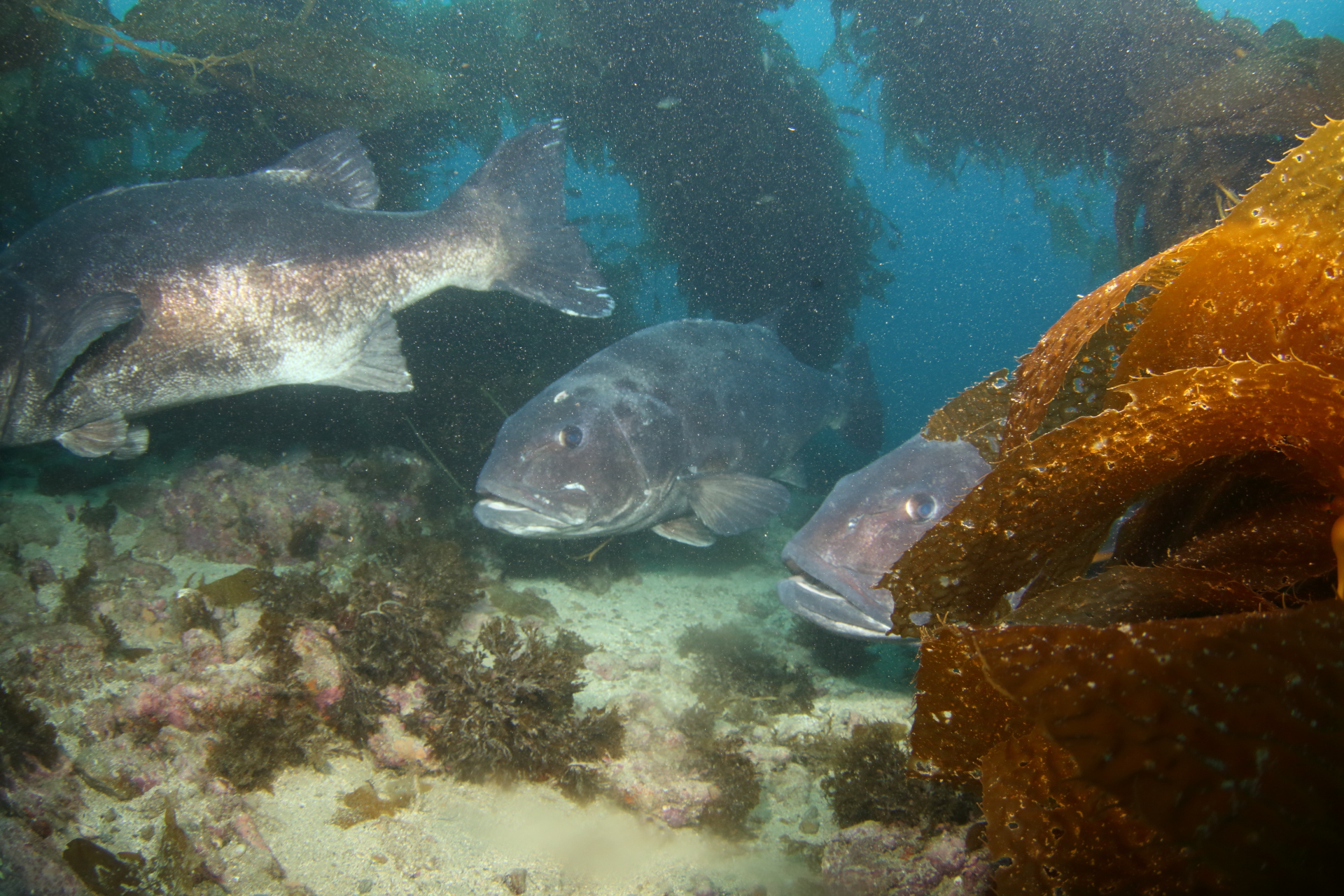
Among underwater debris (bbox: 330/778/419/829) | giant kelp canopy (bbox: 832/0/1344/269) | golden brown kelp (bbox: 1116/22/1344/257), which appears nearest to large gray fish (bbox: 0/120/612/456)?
underwater debris (bbox: 330/778/419/829)

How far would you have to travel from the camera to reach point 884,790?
2562 millimetres

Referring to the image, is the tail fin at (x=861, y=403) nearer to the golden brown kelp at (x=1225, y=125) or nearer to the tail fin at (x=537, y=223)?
the golden brown kelp at (x=1225, y=125)

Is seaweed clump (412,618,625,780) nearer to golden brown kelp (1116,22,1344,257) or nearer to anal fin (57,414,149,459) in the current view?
anal fin (57,414,149,459)

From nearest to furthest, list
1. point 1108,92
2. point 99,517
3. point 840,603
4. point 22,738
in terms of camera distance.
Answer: point 22,738, point 840,603, point 99,517, point 1108,92

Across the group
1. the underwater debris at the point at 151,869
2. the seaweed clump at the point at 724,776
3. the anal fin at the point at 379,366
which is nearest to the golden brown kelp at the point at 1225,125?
the seaweed clump at the point at 724,776

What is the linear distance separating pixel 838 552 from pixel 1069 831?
2.21 metres

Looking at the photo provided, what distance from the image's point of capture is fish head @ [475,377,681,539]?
14.3ft

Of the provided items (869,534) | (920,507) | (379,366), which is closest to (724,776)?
(869,534)

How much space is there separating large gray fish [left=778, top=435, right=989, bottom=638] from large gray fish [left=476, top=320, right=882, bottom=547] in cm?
158

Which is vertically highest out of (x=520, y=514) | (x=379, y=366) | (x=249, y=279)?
(x=249, y=279)

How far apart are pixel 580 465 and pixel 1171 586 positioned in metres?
3.77

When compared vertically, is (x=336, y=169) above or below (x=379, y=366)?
above

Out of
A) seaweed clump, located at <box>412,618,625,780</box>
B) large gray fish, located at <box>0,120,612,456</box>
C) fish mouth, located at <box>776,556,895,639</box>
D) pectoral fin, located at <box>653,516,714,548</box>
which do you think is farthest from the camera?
pectoral fin, located at <box>653,516,714,548</box>

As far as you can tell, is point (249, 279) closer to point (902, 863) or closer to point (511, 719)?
point (511, 719)
